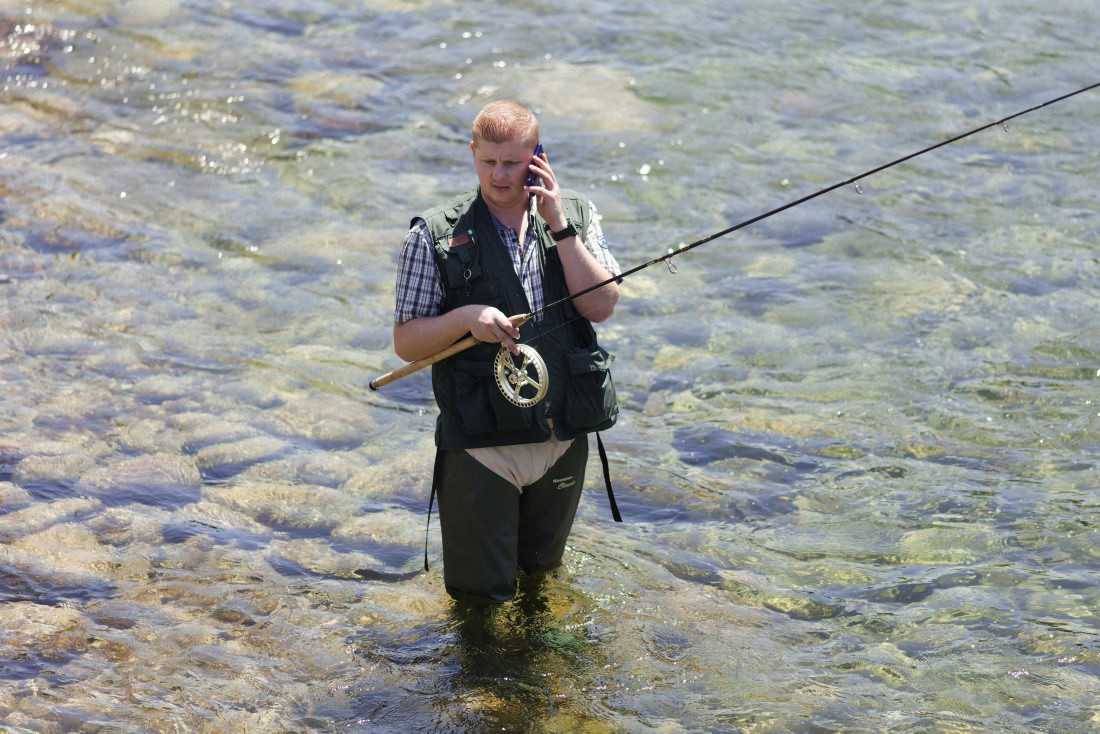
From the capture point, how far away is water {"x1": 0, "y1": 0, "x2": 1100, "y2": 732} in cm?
468

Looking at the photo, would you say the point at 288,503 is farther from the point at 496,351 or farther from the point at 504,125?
the point at 504,125

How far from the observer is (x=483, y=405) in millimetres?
4191

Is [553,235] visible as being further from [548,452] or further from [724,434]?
[724,434]

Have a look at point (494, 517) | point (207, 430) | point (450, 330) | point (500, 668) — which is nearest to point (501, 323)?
point (450, 330)

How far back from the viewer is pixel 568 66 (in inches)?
498

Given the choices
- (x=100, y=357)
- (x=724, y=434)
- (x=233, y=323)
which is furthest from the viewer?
(x=233, y=323)

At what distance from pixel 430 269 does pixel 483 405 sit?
0.48m

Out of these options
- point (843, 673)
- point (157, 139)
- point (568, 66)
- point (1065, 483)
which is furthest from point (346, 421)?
point (568, 66)

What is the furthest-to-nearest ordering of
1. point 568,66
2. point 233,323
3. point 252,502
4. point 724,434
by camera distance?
1. point 568,66
2. point 233,323
3. point 724,434
4. point 252,502

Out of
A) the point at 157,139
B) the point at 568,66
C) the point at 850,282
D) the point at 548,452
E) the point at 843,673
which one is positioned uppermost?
the point at 568,66

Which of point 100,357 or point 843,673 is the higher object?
point 100,357

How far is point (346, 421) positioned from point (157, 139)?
530cm

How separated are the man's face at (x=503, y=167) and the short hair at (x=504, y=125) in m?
0.02

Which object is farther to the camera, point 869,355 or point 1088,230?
point 1088,230
